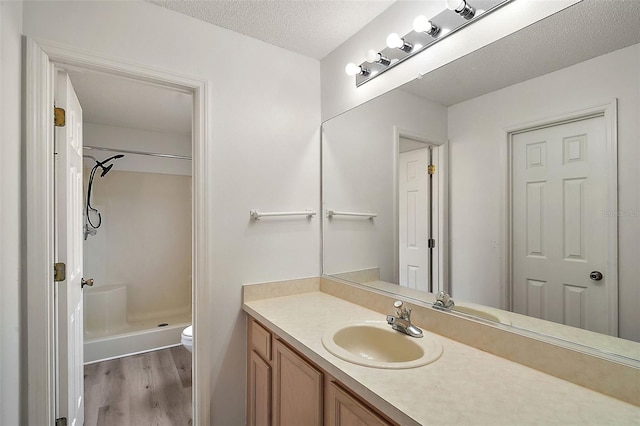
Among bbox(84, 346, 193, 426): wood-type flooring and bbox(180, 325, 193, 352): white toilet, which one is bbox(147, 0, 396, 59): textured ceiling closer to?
bbox(180, 325, 193, 352): white toilet

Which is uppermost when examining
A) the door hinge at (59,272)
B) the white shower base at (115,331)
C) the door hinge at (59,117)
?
the door hinge at (59,117)

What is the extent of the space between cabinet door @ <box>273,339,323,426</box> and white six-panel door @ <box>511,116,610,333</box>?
808 mm

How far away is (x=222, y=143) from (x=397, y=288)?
1219 mm

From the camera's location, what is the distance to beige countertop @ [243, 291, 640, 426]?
772 millimetres

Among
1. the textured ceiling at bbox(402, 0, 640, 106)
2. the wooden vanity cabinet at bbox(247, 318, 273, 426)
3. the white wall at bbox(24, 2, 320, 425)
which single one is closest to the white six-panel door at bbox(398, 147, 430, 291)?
the textured ceiling at bbox(402, 0, 640, 106)

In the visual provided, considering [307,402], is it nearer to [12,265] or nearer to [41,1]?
[12,265]

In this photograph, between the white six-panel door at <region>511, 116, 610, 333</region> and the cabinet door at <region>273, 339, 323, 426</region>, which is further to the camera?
the cabinet door at <region>273, 339, 323, 426</region>

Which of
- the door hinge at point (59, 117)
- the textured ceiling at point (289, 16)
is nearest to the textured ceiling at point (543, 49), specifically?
the textured ceiling at point (289, 16)

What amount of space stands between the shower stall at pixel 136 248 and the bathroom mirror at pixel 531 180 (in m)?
2.88

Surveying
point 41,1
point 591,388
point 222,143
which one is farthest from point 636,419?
point 41,1

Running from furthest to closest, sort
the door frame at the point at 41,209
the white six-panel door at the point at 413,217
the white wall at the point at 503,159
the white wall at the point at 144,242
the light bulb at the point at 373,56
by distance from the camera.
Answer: the white wall at the point at 144,242 < the light bulb at the point at 373,56 < the white six-panel door at the point at 413,217 < the door frame at the point at 41,209 < the white wall at the point at 503,159

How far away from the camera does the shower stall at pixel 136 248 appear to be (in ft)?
10.5

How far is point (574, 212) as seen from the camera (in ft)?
3.26

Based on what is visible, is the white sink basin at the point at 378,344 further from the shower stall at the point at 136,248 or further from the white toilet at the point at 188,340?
the shower stall at the point at 136,248
